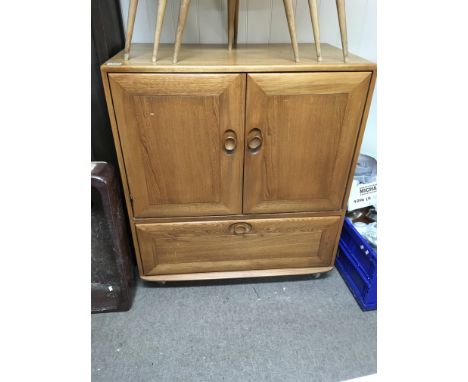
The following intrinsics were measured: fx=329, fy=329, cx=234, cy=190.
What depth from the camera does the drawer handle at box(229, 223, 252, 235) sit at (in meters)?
1.12

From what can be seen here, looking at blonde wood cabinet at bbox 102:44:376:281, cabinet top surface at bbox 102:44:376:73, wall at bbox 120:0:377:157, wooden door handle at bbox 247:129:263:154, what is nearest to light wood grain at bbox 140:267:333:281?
blonde wood cabinet at bbox 102:44:376:281

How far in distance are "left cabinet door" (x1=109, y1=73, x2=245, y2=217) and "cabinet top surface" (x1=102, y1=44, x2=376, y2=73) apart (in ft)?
0.07

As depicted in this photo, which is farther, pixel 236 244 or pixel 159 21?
pixel 236 244

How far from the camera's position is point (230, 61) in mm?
931

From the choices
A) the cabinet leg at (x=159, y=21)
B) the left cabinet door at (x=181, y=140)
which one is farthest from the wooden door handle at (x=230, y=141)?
the cabinet leg at (x=159, y=21)

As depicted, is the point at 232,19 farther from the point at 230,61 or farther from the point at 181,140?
the point at 181,140

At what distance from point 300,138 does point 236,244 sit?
0.43 m

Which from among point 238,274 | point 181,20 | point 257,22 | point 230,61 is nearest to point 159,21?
point 181,20

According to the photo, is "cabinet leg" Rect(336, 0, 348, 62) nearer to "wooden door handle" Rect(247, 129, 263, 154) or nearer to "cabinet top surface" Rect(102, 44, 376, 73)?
"cabinet top surface" Rect(102, 44, 376, 73)

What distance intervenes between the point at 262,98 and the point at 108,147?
0.57 meters
